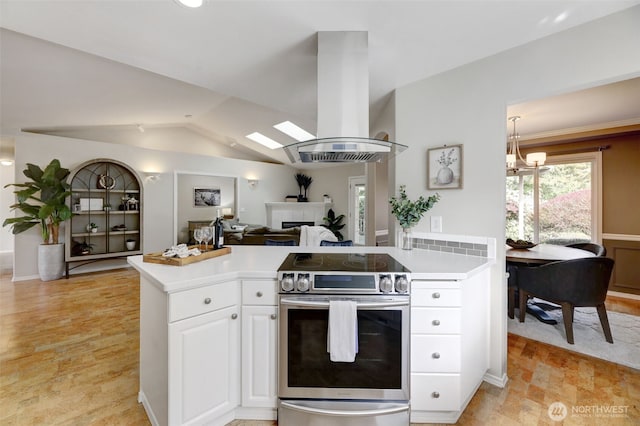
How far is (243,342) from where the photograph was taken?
159 cm

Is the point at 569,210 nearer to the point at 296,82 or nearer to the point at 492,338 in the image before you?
the point at 492,338

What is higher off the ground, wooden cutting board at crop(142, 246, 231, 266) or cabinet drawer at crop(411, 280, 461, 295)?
wooden cutting board at crop(142, 246, 231, 266)

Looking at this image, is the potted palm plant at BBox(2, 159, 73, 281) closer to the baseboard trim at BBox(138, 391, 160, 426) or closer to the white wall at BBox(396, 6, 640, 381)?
the baseboard trim at BBox(138, 391, 160, 426)

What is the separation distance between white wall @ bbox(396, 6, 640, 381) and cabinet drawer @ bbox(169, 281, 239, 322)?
170 cm

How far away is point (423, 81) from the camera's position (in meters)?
2.34

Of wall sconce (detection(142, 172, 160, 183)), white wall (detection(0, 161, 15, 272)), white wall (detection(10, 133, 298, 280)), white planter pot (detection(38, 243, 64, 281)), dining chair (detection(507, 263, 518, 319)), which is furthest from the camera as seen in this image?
white wall (detection(0, 161, 15, 272))

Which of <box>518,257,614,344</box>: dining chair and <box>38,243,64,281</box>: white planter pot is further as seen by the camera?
<box>38,243,64,281</box>: white planter pot

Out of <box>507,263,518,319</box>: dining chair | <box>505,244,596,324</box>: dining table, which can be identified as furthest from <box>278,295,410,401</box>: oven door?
<box>507,263,518,319</box>: dining chair

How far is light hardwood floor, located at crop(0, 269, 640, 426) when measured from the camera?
168cm

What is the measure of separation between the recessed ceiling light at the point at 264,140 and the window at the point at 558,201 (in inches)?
208

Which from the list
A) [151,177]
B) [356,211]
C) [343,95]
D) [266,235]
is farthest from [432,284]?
[151,177]

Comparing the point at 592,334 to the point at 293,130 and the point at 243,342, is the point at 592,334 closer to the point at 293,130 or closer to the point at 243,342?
the point at 243,342

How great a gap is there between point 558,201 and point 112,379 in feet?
20.3

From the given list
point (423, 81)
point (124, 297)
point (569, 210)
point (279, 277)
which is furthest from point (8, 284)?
point (569, 210)
